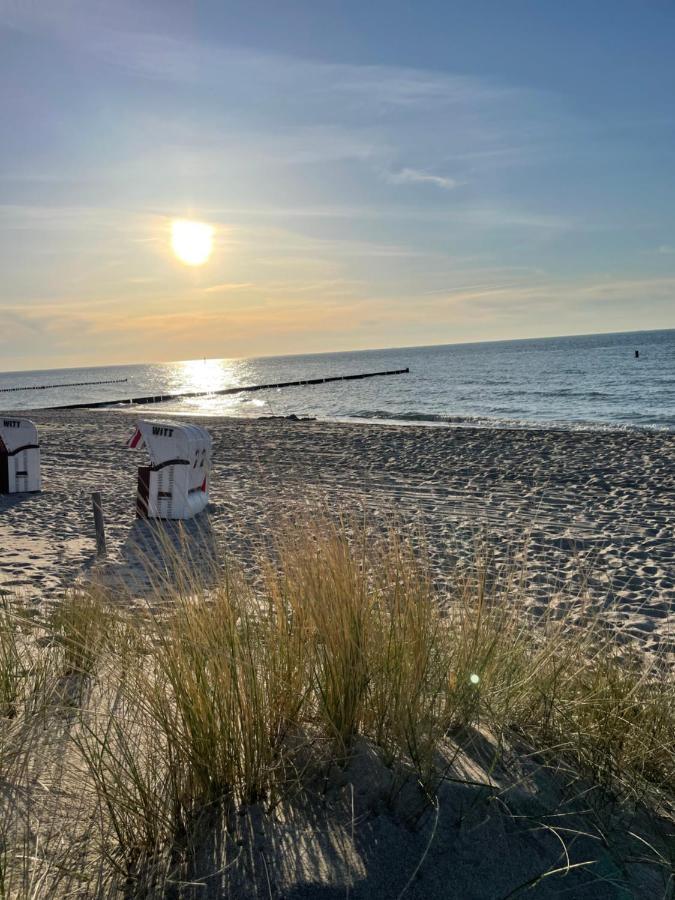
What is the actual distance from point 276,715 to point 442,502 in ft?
24.7

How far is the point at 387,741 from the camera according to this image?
2402mm

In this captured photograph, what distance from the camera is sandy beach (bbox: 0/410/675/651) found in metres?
6.07

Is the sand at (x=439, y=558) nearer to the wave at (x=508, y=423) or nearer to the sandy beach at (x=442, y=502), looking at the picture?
the sandy beach at (x=442, y=502)

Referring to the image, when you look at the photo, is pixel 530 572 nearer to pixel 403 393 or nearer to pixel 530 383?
pixel 403 393

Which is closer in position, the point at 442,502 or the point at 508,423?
the point at 442,502

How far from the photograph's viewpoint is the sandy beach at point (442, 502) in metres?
6.07

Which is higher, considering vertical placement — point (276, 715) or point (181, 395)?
point (276, 715)

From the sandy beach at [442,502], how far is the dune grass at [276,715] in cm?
54

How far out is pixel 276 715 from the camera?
246cm

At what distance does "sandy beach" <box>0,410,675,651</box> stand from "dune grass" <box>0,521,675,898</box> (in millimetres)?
543

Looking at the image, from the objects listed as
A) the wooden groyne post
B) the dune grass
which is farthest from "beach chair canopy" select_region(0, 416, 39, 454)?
the wooden groyne post

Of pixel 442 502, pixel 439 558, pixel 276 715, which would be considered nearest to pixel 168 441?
pixel 439 558

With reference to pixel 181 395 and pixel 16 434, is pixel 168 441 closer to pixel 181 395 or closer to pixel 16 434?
pixel 16 434

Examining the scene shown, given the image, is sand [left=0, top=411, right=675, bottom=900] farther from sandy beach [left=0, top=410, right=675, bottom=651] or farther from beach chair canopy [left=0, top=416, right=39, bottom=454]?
beach chair canopy [left=0, top=416, right=39, bottom=454]
